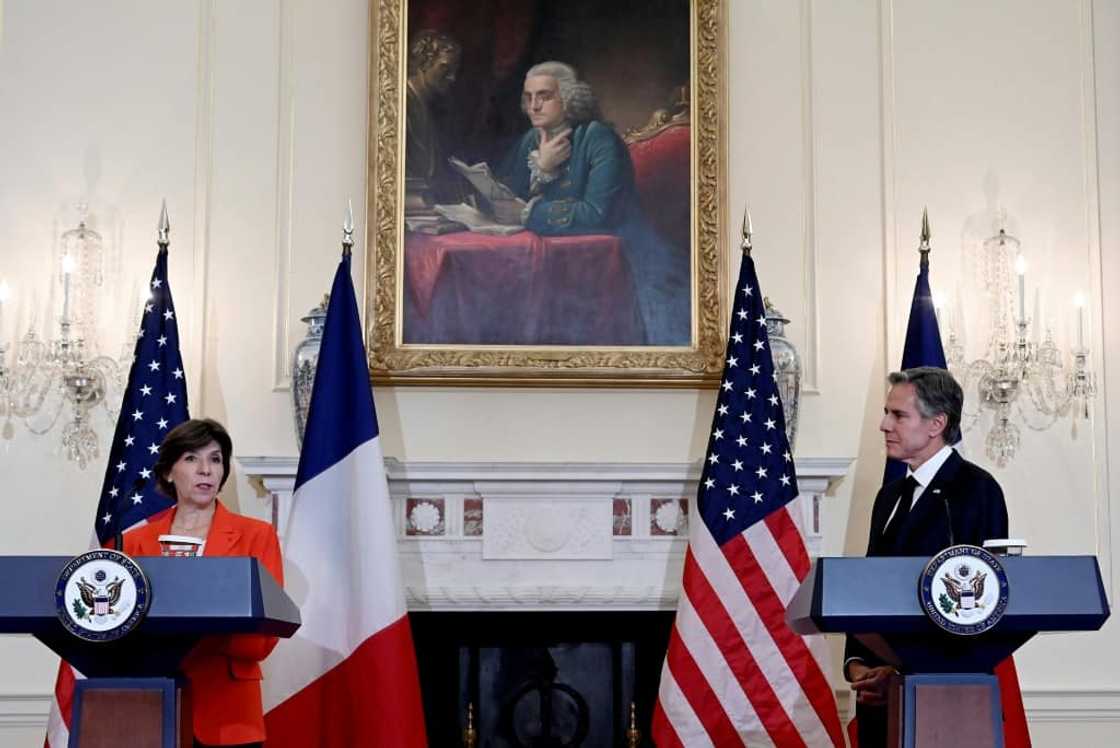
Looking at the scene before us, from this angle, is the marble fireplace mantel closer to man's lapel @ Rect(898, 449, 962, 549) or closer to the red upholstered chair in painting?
the red upholstered chair in painting

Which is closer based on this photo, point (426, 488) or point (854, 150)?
point (426, 488)

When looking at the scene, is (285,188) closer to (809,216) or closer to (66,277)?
(66,277)

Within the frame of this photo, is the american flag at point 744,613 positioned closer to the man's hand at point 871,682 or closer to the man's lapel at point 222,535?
the man's hand at point 871,682

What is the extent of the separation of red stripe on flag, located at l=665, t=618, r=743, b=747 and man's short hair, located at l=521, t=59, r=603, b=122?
7.37ft

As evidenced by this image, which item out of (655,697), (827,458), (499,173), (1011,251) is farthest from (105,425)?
(1011,251)

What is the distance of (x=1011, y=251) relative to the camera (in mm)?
6078

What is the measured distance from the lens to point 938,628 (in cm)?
315

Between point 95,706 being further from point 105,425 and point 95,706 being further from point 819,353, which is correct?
point 819,353

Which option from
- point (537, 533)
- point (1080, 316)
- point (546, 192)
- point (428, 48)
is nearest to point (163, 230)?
point (428, 48)

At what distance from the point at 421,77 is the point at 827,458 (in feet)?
7.58

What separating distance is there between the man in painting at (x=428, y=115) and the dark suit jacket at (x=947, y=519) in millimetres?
2783

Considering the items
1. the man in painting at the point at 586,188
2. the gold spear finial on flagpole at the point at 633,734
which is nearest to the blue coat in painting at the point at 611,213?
the man in painting at the point at 586,188

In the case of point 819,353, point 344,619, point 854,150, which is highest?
point 854,150

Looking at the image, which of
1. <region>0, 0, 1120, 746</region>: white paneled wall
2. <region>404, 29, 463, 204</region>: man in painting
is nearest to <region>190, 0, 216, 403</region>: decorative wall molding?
<region>0, 0, 1120, 746</region>: white paneled wall
